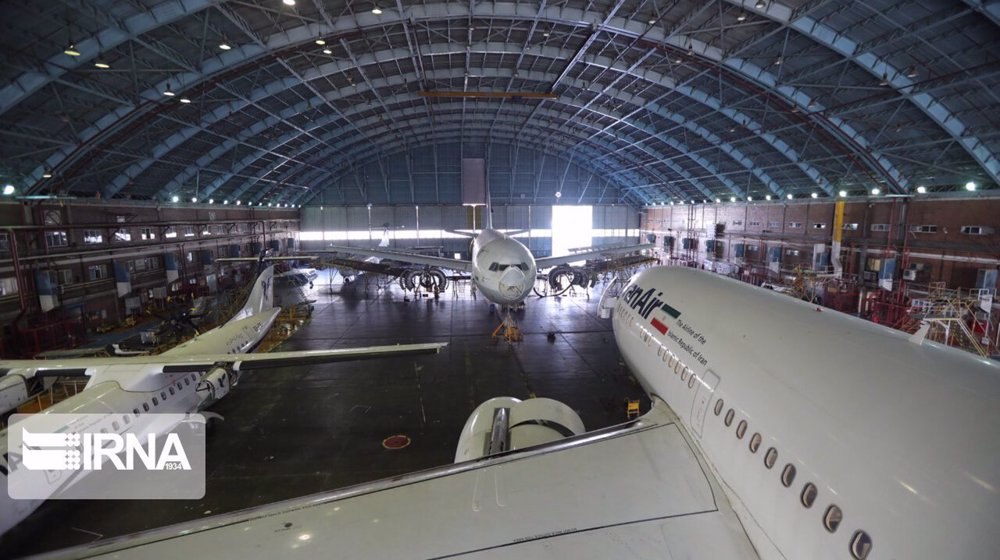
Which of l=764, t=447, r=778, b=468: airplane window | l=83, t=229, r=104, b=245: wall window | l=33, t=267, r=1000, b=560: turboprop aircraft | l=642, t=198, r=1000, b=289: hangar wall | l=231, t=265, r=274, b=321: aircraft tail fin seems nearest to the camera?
l=33, t=267, r=1000, b=560: turboprop aircraft

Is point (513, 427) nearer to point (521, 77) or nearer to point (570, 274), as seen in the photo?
point (570, 274)

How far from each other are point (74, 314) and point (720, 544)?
114 feet

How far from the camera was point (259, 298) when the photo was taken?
2034 centimetres

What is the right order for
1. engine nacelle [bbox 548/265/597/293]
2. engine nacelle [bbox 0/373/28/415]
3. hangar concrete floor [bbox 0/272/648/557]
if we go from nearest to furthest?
hangar concrete floor [bbox 0/272/648/557], engine nacelle [bbox 0/373/28/415], engine nacelle [bbox 548/265/597/293]

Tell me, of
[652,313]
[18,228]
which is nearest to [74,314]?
[18,228]

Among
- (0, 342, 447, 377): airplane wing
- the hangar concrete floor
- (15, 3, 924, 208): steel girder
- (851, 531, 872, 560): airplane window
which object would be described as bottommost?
the hangar concrete floor

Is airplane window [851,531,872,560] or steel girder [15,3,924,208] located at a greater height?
steel girder [15,3,924,208]

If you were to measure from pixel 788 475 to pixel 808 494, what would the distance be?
13.0 inches

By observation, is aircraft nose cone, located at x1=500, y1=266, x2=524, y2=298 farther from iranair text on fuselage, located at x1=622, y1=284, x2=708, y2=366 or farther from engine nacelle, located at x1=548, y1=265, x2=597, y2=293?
engine nacelle, located at x1=548, y1=265, x2=597, y2=293

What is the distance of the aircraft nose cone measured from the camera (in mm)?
20672

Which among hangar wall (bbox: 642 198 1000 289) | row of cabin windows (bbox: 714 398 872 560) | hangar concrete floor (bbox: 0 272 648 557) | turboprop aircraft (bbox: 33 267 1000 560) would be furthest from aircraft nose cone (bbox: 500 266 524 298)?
hangar wall (bbox: 642 198 1000 289)

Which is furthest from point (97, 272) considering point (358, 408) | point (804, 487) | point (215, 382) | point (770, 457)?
point (804, 487)

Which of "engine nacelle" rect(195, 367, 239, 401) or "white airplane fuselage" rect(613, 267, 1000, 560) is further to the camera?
"engine nacelle" rect(195, 367, 239, 401)

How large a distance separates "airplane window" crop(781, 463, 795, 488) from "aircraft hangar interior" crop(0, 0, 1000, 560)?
0.03 metres
